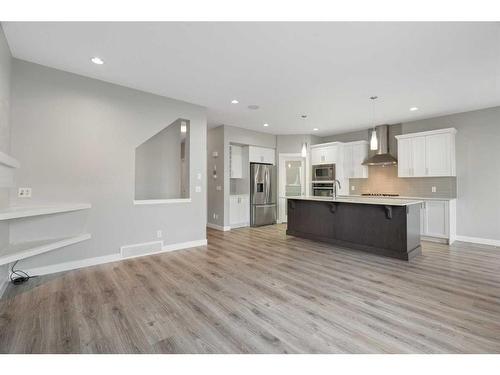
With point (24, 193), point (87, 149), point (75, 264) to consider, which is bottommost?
point (75, 264)

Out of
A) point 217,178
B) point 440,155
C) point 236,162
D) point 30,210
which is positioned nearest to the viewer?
point 30,210

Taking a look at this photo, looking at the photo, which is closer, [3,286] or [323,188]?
[3,286]

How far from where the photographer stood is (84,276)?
9.82ft

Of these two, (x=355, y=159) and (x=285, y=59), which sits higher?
(x=285, y=59)

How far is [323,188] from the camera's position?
22.8 feet

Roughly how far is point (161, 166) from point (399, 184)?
5760 mm

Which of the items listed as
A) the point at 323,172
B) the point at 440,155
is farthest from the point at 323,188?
the point at 440,155

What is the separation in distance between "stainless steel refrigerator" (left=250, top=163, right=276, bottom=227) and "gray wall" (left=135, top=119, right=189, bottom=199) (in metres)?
Answer: 2.40

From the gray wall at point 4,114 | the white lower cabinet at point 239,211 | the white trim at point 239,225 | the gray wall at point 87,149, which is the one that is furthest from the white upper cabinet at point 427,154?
the gray wall at point 4,114

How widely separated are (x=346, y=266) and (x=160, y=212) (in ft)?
10.3

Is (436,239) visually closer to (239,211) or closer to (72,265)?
(239,211)

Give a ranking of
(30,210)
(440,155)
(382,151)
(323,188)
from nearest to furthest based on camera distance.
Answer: (30,210) < (440,155) < (382,151) < (323,188)

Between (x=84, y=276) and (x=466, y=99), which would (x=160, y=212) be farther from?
(x=466, y=99)

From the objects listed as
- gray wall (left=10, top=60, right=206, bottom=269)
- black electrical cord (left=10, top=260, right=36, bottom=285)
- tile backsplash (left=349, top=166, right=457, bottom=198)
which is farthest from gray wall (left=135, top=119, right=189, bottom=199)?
tile backsplash (left=349, top=166, right=457, bottom=198)
